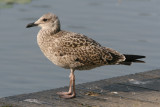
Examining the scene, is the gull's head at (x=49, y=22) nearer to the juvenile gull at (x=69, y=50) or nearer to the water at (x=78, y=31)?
the juvenile gull at (x=69, y=50)

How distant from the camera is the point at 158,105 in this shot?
8.30m

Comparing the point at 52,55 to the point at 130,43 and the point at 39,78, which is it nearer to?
the point at 39,78

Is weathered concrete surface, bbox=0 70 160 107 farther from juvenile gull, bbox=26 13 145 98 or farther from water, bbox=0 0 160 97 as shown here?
water, bbox=0 0 160 97

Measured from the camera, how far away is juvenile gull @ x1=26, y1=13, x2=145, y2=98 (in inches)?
349

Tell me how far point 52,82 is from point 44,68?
889mm

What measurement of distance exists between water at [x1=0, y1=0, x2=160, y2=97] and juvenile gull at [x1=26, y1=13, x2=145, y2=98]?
277 cm

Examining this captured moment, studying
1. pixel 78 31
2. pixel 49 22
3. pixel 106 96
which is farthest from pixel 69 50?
pixel 78 31

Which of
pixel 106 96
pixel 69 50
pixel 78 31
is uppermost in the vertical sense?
pixel 78 31

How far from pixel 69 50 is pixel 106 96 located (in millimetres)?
924

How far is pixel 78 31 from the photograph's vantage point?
54.2ft

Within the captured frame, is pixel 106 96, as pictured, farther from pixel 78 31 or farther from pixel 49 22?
pixel 78 31

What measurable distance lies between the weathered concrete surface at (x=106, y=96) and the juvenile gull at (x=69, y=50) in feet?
0.79

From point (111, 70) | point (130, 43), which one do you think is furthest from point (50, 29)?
point (130, 43)

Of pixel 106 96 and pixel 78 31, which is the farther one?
pixel 78 31
